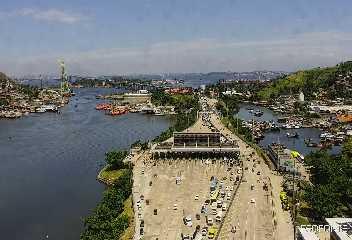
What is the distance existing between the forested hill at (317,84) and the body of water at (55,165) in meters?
33.3

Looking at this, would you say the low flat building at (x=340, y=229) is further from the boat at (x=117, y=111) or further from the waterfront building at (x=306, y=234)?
the boat at (x=117, y=111)

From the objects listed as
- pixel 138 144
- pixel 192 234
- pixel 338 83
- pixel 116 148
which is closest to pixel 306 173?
pixel 192 234

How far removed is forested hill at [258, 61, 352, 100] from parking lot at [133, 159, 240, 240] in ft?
197

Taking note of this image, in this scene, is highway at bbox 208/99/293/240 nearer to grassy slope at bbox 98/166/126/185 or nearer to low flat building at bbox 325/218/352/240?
low flat building at bbox 325/218/352/240

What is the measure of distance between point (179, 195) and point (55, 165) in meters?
17.8

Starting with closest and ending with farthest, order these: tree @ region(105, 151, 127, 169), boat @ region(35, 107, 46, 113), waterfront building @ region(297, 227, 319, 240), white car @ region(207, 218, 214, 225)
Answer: waterfront building @ region(297, 227, 319, 240) < white car @ region(207, 218, 214, 225) < tree @ region(105, 151, 127, 169) < boat @ region(35, 107, 46, 113)

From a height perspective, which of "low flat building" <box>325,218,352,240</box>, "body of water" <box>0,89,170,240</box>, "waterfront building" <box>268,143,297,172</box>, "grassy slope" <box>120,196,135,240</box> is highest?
"low flat building" <box>325,218,352,240</box>

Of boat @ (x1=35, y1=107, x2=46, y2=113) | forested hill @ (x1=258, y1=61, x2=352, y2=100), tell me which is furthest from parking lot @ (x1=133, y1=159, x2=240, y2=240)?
forested hill @ (x1=258, y1=61, x2=352, y2=100)

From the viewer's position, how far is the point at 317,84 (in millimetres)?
102938

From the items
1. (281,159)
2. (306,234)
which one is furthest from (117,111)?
(306,234)

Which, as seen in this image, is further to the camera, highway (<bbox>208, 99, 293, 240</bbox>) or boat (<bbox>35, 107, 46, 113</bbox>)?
boat (<bbox>35, 107, 46, 113</bbox>)

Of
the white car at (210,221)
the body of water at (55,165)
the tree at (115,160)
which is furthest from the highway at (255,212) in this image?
the tree at (115,160)

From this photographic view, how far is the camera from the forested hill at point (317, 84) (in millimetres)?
93350

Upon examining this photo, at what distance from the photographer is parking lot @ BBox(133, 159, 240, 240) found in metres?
24.3
